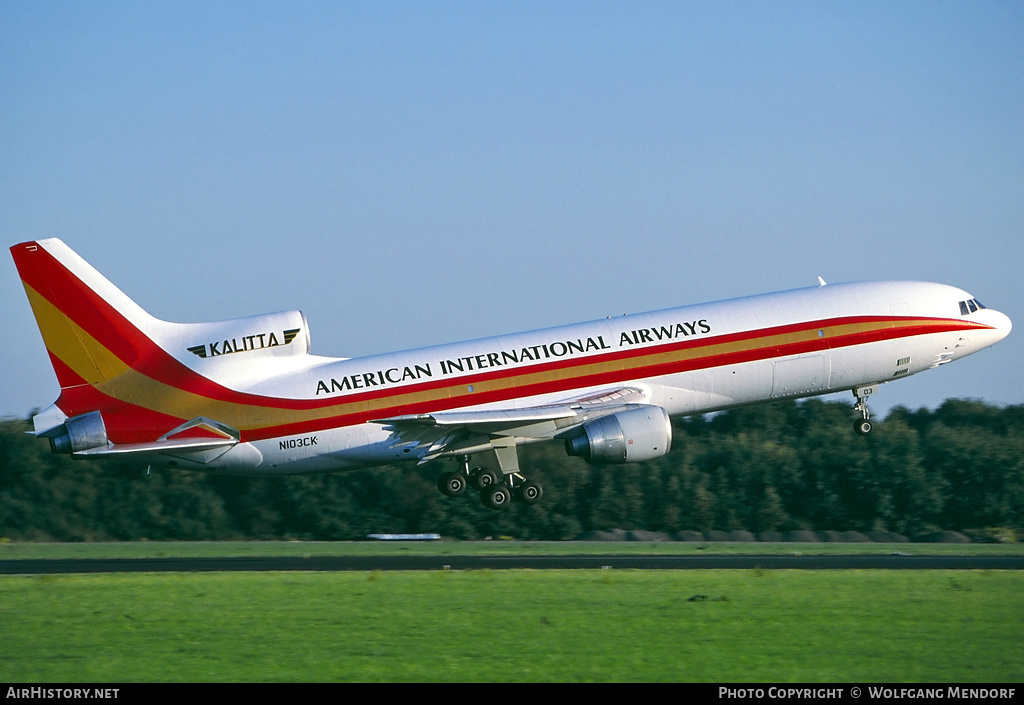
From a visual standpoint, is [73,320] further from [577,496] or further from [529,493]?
[577,496]

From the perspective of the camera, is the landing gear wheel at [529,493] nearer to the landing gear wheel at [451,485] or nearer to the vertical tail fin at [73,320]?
the landing gear wheel at [451,485]

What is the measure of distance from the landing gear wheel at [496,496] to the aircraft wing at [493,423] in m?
1.89

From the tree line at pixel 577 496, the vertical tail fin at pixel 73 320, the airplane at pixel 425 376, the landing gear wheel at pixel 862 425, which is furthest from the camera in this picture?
the tree line at pixel 577 496

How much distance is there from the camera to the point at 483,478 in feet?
149

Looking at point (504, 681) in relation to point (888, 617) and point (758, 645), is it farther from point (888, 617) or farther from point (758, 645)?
point (888, 617)

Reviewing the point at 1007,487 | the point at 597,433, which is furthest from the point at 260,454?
the point at 1007,487

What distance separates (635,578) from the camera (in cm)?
3191

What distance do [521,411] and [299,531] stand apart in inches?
841

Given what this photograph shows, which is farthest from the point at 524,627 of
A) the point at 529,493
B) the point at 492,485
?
the point at 492,485

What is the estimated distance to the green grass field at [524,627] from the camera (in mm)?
20109

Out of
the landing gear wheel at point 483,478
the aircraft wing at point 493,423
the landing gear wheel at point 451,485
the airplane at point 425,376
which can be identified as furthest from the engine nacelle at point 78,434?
the landing gear wheel at point 483,478

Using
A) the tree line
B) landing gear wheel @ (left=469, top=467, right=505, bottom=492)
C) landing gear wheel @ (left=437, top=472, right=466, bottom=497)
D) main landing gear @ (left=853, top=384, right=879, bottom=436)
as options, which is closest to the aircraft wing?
landing gear wheel @ (left=437, top=472, right=466, bottom=497)

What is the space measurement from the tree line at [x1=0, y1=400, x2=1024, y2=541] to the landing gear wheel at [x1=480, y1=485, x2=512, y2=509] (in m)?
9.24

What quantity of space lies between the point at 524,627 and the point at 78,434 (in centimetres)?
2352
